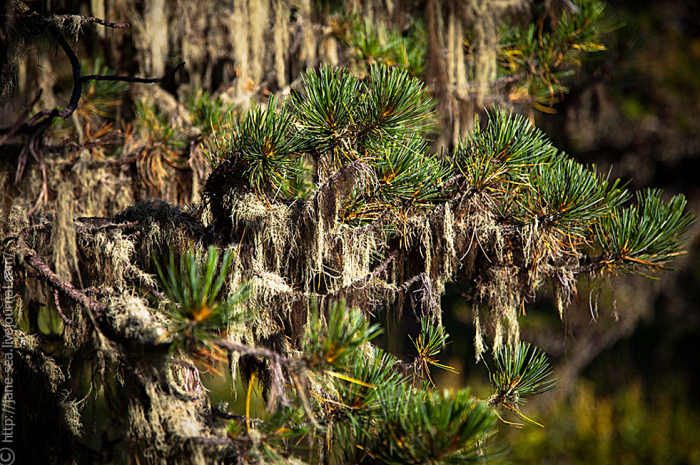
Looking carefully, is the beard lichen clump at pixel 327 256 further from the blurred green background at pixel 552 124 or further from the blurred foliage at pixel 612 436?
the blurred foliage at pixel 612 436

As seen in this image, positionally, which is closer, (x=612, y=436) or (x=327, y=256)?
(x=327, y=256)

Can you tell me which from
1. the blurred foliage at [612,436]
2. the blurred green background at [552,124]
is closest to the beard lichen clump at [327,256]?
the blurred green background at [552,124]

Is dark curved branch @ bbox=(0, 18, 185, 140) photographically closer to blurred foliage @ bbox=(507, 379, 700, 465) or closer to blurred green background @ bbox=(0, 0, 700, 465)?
blurred green background @ bbox=(0, 0, 700, 465)

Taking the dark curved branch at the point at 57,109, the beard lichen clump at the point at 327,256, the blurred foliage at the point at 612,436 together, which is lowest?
the blurred foliage at the point at 612,436

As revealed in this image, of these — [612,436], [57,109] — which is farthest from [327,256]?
[612,436]

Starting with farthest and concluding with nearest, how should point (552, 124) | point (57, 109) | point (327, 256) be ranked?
point (552, 124), point (327, 256), point (57, 109)

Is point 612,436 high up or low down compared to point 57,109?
down

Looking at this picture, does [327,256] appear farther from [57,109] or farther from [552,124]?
[552,124]

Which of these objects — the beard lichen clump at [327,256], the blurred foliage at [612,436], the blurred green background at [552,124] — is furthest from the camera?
the blurred foliage at [612,436]

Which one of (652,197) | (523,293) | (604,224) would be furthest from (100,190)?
(652,197)

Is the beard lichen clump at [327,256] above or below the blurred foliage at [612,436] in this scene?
above

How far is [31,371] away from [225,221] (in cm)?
64

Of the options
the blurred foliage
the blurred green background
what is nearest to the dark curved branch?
the blurred green background

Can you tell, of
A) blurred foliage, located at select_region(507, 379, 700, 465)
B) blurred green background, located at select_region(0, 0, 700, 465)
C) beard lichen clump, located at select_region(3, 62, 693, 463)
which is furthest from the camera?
blurred foliage, located at select_region(507, 379, 700, 465)
